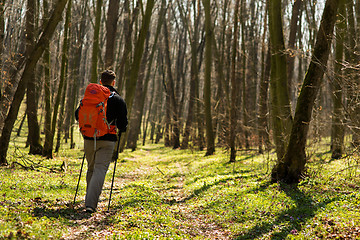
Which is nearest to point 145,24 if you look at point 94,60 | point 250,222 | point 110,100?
point 94,60

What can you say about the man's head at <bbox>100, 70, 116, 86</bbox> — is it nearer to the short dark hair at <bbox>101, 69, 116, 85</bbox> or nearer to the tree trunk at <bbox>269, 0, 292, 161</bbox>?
the short dark hair at <bbox>101, 69, 116, 85</bbox>

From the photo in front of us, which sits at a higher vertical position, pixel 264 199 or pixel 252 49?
pixel 252 49

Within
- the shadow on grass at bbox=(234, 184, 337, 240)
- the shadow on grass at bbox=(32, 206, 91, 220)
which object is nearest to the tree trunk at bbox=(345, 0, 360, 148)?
the shadow on grass at bbox=(234, 184, 337, 240)

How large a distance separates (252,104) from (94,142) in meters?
23.4

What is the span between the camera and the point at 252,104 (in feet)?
92.5

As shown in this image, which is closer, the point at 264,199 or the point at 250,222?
the point at 250,222

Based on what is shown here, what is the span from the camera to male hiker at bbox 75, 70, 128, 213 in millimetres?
6207

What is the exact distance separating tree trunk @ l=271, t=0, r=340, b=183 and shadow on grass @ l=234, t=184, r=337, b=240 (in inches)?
57.0

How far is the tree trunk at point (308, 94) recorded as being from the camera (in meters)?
8.60

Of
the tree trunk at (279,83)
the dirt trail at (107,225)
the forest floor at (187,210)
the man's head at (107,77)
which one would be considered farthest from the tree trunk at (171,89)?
the man's head at (107,77)

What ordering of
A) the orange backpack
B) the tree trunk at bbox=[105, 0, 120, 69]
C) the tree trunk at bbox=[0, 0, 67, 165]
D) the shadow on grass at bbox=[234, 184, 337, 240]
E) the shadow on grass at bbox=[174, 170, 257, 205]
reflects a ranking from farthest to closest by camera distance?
the tree trunk at bbox=[105, 0, 120, 69]
the tree trunk at bbox=[0, 0, 67, 165]
the shadow on grass at bbox=[174, 170, 257, 205]
the orange backpack
the shadow on grass at bbox=[234, 184, 337, 240]

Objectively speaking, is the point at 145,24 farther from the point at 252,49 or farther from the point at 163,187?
the point at 252,49

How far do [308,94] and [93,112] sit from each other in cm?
584

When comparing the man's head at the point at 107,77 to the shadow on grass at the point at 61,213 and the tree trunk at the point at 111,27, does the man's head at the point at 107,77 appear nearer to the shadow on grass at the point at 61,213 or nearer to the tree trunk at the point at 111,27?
the shadow on grass at the point at 61,213
